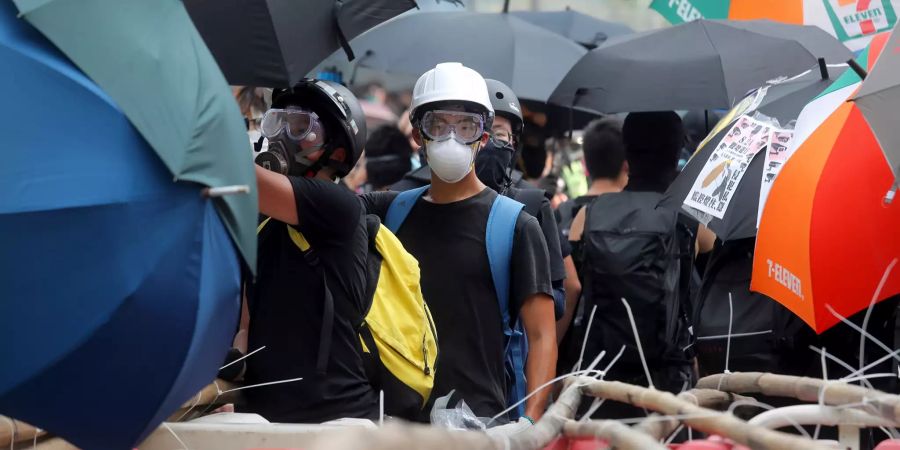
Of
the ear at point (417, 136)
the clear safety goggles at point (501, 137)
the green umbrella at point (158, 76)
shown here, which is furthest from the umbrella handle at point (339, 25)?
the clear safety goggles at point (501, 137)

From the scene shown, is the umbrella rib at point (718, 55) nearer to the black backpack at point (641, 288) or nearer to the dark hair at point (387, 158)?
the black backpack at point (641, 288)

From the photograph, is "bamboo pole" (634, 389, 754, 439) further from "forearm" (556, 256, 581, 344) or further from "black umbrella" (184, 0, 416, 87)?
"forearm" (556, 256, 581, 344)

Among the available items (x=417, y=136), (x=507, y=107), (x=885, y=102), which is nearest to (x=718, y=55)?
(x=507, y=107)

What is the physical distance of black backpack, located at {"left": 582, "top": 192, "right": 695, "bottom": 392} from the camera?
6.09 meters

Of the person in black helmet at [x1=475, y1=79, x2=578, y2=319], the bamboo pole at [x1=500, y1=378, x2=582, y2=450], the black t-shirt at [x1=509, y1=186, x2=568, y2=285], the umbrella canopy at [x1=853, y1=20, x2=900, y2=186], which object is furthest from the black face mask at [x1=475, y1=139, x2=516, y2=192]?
the bamboo pole at [x1=500, y1=378, x2=582, y2=450]

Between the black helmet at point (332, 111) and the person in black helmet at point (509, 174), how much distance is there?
1200 millimetres

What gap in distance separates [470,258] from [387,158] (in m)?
3.34

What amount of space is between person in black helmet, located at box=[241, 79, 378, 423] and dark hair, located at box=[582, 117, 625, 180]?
294 cm

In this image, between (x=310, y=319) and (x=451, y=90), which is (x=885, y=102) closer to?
(x=451, y=90)

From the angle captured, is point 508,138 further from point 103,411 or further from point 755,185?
point 103,411

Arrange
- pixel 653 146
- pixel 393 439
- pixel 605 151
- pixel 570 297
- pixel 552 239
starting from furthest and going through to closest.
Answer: pixel 605 151
pixel 653 146
pixel 570 297
pixel 552 239
pixel 393 439

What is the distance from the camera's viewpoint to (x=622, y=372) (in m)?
6.11

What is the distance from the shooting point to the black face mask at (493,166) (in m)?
5.82

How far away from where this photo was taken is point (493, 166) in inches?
229
